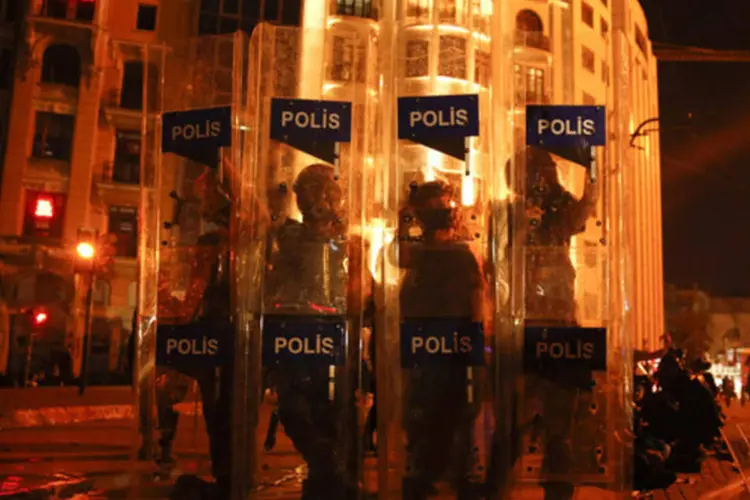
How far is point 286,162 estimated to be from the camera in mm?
5695

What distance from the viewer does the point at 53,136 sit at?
26.3 metres

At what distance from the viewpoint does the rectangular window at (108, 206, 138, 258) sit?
26.7m

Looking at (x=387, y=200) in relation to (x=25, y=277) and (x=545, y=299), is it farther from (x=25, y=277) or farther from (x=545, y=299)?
(x=25, y=277)

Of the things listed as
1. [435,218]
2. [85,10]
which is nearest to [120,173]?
[85,10]

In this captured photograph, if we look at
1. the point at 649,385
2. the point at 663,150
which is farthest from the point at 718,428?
the point at 663,150

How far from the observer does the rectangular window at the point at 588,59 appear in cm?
566

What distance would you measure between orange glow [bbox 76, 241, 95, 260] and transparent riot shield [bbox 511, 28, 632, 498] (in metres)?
15.8

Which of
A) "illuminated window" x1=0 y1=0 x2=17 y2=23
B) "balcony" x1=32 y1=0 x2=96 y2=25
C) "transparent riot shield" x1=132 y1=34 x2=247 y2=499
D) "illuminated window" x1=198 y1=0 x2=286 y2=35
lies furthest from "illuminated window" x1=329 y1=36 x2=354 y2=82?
"illuminated window" x1=0 y1=0 x2=17 y2=23

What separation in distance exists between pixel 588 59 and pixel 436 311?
2.19 m

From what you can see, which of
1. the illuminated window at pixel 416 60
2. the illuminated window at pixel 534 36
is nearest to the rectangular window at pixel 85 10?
the illuminated window at pixel 416 60

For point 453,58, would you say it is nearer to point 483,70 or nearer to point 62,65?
point 483,70

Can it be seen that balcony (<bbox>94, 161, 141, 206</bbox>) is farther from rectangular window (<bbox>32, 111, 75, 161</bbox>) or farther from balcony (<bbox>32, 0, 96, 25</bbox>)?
balcony (<bbox>32, 0, 96, 25</bbox>)

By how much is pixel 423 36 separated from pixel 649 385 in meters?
4.43

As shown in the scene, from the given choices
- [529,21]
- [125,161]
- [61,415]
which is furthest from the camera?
[125,161]
